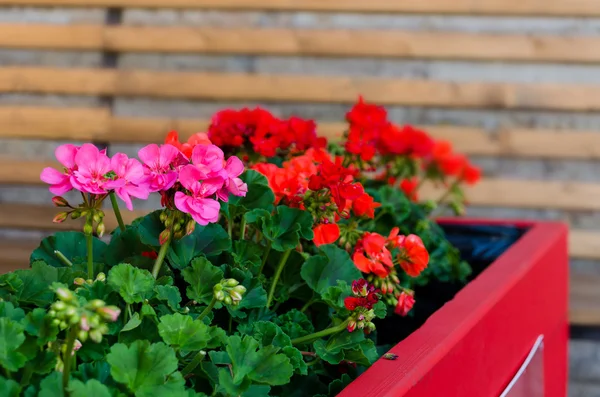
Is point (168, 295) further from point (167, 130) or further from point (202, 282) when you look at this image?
point (167, 130)

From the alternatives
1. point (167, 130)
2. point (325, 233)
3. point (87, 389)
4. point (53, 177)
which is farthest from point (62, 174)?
point (167, 130)

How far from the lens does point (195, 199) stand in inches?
27.2

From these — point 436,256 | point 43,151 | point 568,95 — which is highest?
point 568,95

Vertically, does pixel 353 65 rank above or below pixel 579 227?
above

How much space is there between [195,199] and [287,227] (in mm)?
208

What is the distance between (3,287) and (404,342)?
39 cm

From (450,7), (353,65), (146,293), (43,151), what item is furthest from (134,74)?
(146,293)

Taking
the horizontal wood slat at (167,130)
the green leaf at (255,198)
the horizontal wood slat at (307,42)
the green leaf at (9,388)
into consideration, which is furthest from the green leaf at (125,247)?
the horizontal wood slat at (307,42)

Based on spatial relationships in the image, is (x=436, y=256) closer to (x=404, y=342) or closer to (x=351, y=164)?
(x=351, y=164)

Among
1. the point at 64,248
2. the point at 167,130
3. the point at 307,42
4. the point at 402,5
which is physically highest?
the point at 402,5

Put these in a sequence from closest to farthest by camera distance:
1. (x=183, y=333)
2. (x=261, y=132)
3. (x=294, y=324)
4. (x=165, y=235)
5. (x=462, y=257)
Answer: (x=183, y=333), (x=165, y=235), (x=294, y=324), (x=261, y=132), (x=462, y=257)

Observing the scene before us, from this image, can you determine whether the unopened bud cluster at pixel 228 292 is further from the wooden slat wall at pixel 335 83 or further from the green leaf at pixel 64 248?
the wooden slat wall at pixel 335 83

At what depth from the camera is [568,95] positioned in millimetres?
2221

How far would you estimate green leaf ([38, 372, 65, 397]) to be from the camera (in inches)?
21.3
